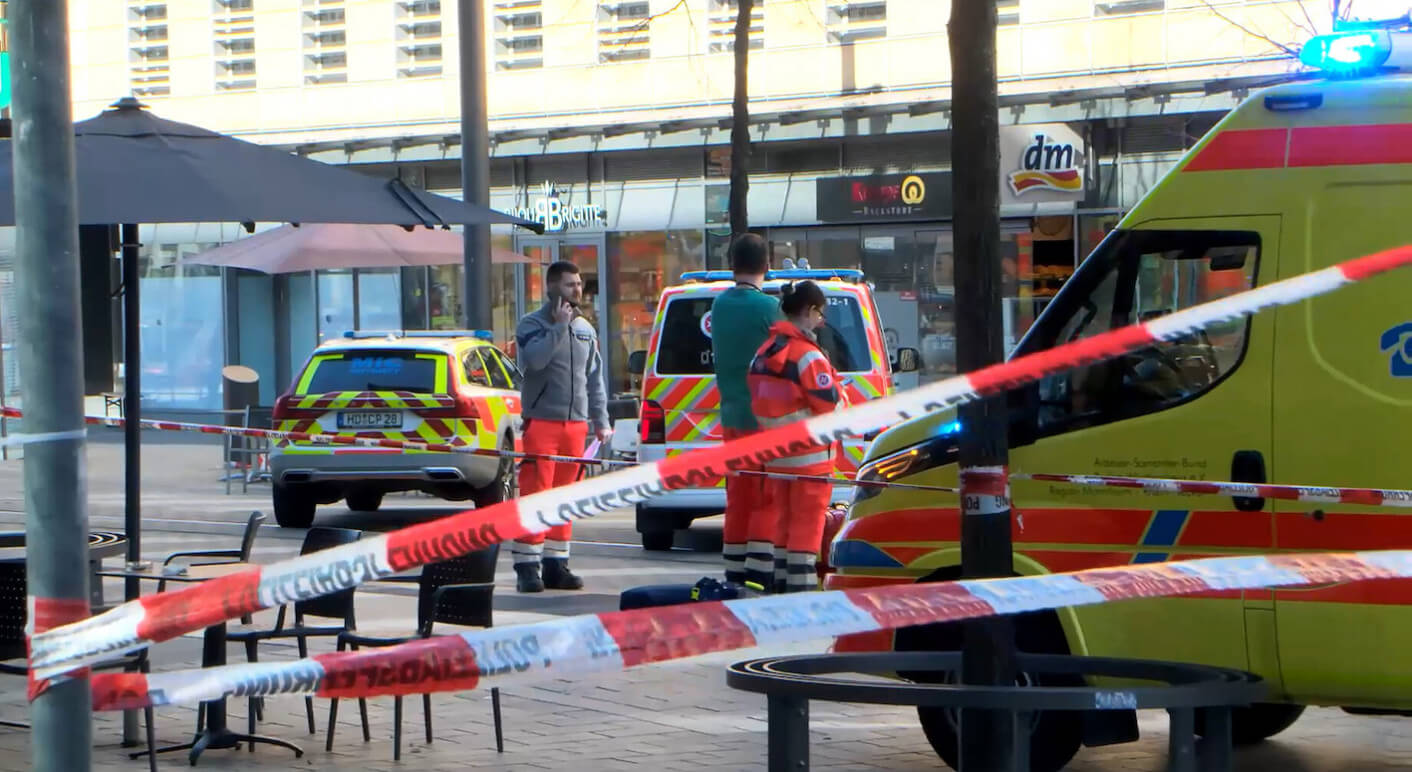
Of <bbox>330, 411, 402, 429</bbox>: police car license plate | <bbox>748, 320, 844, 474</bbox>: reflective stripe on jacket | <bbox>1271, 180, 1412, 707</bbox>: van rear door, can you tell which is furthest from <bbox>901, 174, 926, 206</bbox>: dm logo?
<bbox>1271, 180, 1412, 707</bbox>: van rear door

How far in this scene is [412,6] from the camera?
94.8 ft

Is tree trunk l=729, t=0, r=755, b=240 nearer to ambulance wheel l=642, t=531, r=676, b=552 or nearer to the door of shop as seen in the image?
ambulance wheel l=642, t=531, r=676, b=552

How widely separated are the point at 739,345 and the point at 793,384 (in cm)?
51

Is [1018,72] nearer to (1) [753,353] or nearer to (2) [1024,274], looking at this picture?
(2) [1024,274]

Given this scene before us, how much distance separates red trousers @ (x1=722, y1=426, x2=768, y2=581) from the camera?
363 inches

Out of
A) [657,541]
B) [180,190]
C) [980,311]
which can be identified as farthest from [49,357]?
[657,541]

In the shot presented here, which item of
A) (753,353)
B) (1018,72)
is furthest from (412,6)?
(753,353)

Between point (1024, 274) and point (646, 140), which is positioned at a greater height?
point (646, 140)

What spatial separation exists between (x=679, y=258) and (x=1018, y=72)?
563cm

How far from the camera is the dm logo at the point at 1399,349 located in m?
5.64

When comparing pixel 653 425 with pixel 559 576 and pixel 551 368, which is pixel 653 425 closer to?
pixel 559 576

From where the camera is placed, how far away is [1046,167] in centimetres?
2288

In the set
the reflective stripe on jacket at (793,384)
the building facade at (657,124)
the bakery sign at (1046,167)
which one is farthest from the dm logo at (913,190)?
the reflective stripe on jacket at (793,384)

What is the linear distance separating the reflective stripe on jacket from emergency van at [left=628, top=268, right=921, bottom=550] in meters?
3.06
